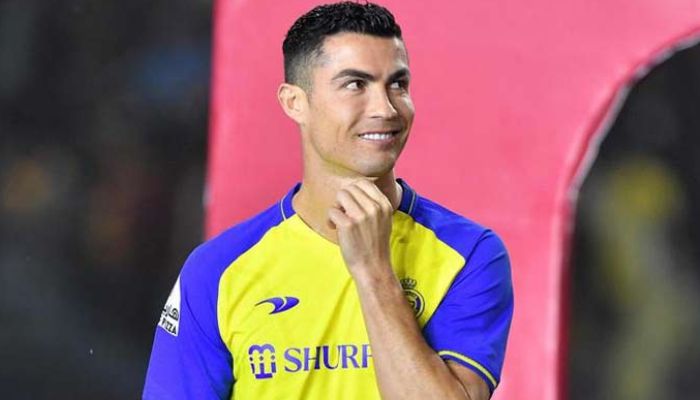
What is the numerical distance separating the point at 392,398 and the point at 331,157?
500mm

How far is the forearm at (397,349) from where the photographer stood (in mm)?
1981

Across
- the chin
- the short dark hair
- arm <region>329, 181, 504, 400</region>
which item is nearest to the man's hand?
arm <region>329, 181, 504, 400</region>

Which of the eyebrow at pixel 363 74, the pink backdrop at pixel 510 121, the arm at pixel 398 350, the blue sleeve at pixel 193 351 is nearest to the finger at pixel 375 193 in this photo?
the arm at pixel 398 350

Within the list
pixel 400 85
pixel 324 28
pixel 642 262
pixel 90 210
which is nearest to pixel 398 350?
pixel 400 85

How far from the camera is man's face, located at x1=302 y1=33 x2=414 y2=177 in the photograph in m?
2.18

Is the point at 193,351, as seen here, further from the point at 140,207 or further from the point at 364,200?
the point at 140,207

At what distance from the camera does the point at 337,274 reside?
224 centimetres

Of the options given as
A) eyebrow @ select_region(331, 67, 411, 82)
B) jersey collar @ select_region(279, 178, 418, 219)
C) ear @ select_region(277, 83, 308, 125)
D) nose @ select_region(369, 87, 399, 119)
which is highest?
eyebrow @ select_region(331, 67, 411, 82)

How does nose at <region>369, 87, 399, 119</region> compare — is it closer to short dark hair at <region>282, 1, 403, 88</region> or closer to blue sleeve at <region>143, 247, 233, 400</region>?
short dark hair at <region>282, 1, 403, 88</region>

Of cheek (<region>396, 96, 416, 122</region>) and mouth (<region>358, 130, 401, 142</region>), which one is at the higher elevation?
cheek (<region>396, 96, 416, 122</region>)

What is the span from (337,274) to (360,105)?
329 millimetres

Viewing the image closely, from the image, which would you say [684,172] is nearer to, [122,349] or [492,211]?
[492,211]

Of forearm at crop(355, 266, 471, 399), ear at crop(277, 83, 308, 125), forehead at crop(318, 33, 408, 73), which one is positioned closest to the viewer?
forearm at crop(355, 266, 471, 399)

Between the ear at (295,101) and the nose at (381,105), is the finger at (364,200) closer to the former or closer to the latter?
the nose at (381,105)
